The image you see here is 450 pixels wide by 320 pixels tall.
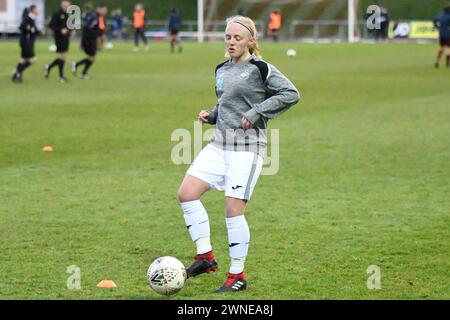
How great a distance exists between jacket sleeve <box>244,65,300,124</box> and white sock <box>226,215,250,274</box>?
2.69ft

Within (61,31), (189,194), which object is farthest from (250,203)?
(61,31)

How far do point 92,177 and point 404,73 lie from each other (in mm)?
21275

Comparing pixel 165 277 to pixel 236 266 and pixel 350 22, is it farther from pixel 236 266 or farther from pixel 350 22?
pixel 350 22

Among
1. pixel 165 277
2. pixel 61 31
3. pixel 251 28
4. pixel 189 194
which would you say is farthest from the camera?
pixel 61 31

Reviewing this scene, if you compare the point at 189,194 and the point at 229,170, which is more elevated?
the point at 229,170

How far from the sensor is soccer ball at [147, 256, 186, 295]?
7957 millimetres

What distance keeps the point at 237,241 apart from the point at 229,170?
57 cm

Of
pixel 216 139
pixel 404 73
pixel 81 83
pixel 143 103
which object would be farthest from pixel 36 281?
pixel 404 73

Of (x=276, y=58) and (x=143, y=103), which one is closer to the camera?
(x=143, y=103)

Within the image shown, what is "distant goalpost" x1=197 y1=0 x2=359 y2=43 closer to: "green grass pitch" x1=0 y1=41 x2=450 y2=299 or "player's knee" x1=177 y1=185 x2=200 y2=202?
"green grass pitch" x1=0 y1=41 x2=450 y2=299

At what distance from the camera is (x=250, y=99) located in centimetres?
817

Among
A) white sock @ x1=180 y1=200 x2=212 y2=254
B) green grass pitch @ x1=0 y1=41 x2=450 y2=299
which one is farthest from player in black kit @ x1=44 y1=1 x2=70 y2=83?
white sock @ x1=180 y1=200 x2=212 y2=254

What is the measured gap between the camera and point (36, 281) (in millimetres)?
8461

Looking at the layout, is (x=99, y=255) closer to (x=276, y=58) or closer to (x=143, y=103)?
(x=143, y=103)
